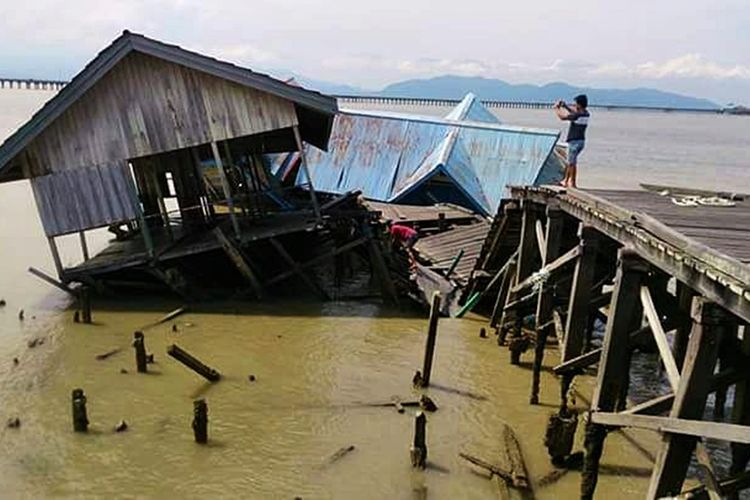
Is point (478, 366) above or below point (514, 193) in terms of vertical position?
below

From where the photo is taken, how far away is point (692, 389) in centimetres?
639

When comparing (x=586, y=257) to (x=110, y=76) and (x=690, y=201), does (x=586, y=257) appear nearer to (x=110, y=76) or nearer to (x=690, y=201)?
(x=690, y=201)

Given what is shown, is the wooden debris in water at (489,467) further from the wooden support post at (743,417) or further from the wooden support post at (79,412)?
the wooden support post at (79,412)

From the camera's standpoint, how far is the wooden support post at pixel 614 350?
26.3 ft

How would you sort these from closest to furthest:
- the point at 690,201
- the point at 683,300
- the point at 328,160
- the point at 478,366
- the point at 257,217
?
the point at 683,300 → the point at 690,201 → the point at 478,366 → the point at 257,217 → the point at 328,160

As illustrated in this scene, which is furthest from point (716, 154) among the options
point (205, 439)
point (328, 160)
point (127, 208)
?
point (205, 439)

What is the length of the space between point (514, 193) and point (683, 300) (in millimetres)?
5044

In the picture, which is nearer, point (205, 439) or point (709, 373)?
point (709, 373)

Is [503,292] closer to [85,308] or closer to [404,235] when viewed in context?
[404,235]

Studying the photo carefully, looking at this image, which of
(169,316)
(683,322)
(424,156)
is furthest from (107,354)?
(424,156)

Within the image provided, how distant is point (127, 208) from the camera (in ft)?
54.2

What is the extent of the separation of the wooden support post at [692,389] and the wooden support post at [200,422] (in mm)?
5933

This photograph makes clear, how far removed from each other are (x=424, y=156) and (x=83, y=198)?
11.9 metres

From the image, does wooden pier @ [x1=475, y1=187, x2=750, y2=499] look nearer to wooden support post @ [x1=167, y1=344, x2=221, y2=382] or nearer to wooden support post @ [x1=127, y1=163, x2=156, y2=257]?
wooden support post @ [x1=167, y1=344, x2=221, y2=382]
